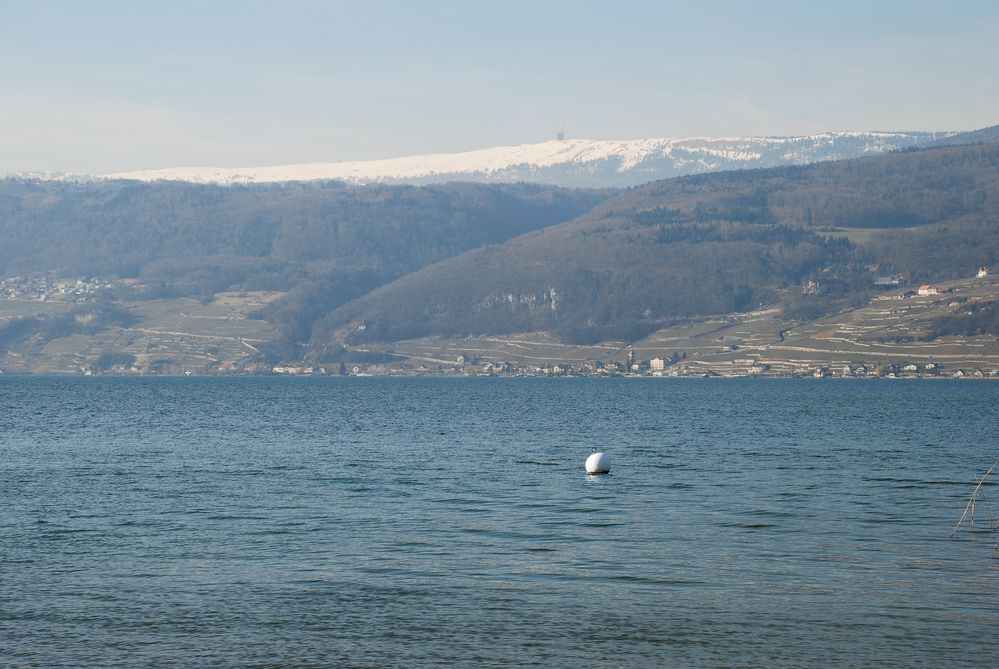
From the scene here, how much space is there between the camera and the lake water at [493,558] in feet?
102

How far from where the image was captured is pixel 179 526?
50344 mm

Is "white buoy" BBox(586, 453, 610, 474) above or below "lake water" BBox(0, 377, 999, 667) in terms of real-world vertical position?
below

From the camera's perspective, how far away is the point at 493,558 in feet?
139

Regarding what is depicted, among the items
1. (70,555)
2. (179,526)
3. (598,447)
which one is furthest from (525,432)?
(70,555)

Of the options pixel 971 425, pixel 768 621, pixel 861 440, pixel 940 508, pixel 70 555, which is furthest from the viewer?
pixel 971 425

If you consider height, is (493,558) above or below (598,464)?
above

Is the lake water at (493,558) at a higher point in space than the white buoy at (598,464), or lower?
higher

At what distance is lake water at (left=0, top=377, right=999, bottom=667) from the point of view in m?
31.2

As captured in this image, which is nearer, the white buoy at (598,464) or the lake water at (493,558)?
the lake water at (493,558)

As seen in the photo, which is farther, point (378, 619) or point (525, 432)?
point (525, 432)

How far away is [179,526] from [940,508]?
32.3m

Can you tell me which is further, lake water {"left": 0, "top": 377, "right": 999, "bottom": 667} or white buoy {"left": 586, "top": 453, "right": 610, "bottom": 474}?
white buoy {"left": 586, "top": 453, "right": 610, "bottom": 474}

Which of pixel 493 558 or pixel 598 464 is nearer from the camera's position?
pixel 493 558

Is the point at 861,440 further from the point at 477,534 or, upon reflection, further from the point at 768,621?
the point at 768,621
